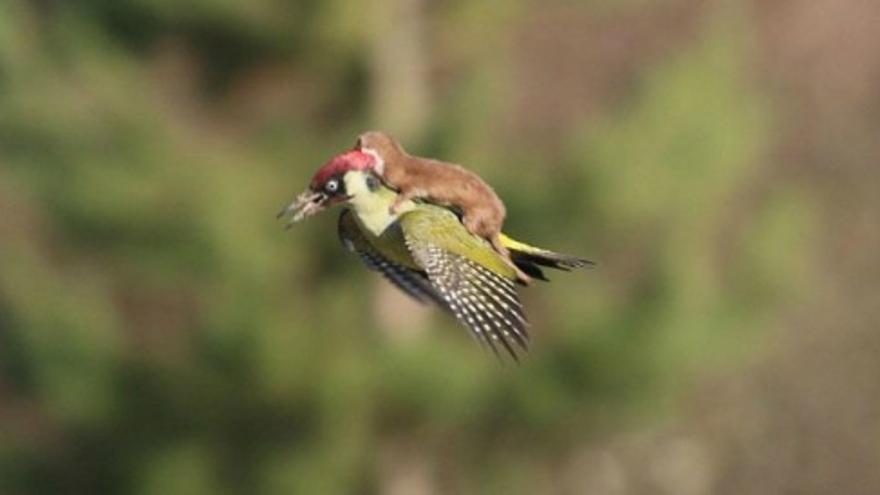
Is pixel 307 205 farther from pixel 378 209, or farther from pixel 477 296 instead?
pixel 477 296

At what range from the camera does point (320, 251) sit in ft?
36.0

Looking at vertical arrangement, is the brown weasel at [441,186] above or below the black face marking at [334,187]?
above

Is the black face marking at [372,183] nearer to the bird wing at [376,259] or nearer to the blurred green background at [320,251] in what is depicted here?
the bird wing at [376,259]

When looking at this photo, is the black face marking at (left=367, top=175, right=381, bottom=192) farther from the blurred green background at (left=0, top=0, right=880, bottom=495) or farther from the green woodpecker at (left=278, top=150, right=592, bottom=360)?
the blurred green background at (left=0, top=0, right=880, bottom=495)

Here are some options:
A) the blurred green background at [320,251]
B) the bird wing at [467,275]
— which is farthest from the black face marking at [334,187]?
the blurred green background at [320,251]

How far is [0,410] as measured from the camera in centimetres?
1249

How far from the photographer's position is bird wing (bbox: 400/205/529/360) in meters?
2.85

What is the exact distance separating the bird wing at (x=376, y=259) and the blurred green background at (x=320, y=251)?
661 cm

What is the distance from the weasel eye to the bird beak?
68 millimetres

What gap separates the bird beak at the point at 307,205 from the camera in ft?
8.98

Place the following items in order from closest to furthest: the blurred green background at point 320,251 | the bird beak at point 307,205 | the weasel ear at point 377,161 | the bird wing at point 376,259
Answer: the bird beak at point 307,205 → the weasel ear at point 377,161 → the bird wing at point 376,259 → the blurred green background at point 320,251

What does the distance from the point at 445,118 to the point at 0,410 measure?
3167mm

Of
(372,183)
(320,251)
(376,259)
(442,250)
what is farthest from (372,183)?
(320,251)

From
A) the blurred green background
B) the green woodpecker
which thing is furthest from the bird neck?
the blurred green background
